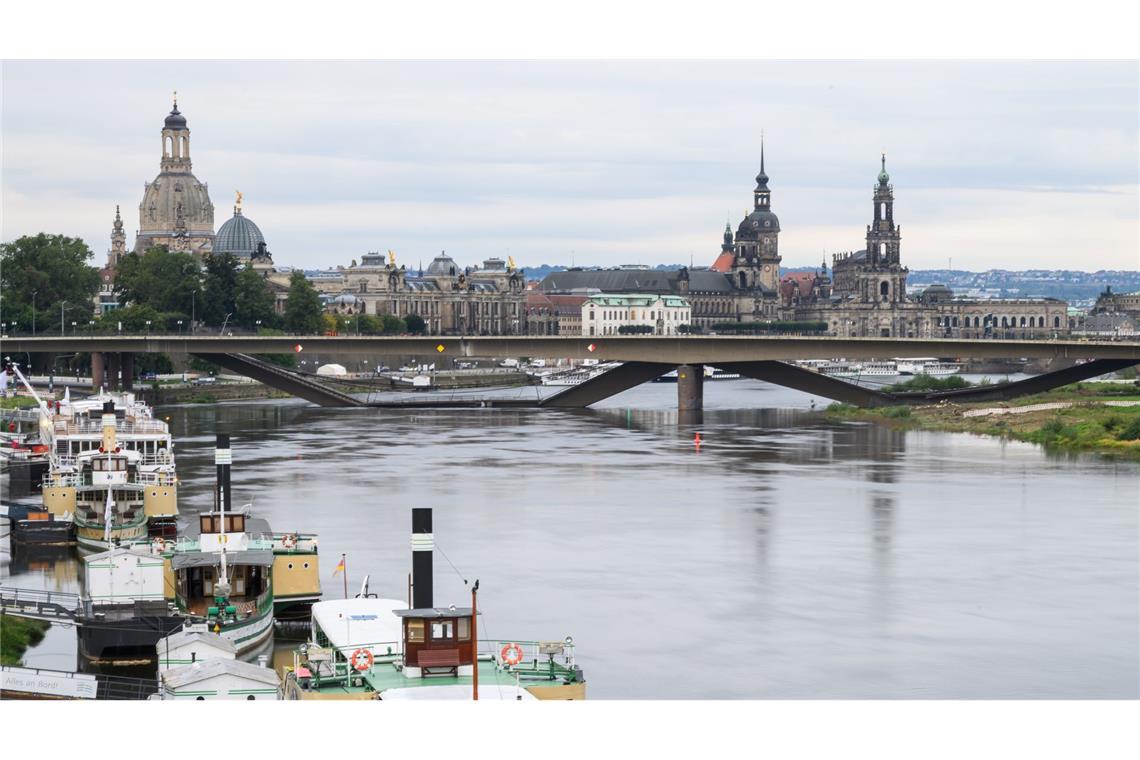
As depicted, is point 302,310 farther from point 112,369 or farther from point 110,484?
point 110,484

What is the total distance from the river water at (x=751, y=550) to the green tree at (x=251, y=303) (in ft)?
211

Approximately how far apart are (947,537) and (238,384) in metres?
88.4

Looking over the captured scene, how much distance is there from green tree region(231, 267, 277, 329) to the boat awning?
367 ft

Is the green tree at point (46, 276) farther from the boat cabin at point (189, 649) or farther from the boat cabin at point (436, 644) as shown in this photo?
the boat cabin at point (436, 644)

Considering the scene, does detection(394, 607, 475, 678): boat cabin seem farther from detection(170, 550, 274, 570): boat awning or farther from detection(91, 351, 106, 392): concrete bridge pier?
detection(91, 351, 106, 392): concrete bridge pier

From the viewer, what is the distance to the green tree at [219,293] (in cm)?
14600

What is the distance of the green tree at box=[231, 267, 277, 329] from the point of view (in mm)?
147375

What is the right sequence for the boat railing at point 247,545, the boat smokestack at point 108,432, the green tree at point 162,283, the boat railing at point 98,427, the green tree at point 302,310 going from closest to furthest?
the boat railing at point 247,545
the boat smokestack at point 108,432
the boat railing at point 98,427
the green tree at point 162,283
the green tree at point 302,310

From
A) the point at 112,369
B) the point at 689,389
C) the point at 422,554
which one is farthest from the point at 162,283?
the point at 422,554

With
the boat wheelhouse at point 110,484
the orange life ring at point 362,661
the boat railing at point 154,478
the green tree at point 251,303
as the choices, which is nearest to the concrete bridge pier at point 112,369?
the green tree at point 251,303

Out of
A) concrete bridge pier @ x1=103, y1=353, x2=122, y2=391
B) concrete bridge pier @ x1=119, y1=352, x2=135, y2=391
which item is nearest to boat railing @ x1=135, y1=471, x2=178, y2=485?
concrete bridge pier @ x1=103, y1=353, x2=122, y2=391

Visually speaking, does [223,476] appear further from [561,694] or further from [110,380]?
[110,380]

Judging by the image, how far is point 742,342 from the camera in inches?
3812

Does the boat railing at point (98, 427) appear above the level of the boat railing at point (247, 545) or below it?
above
